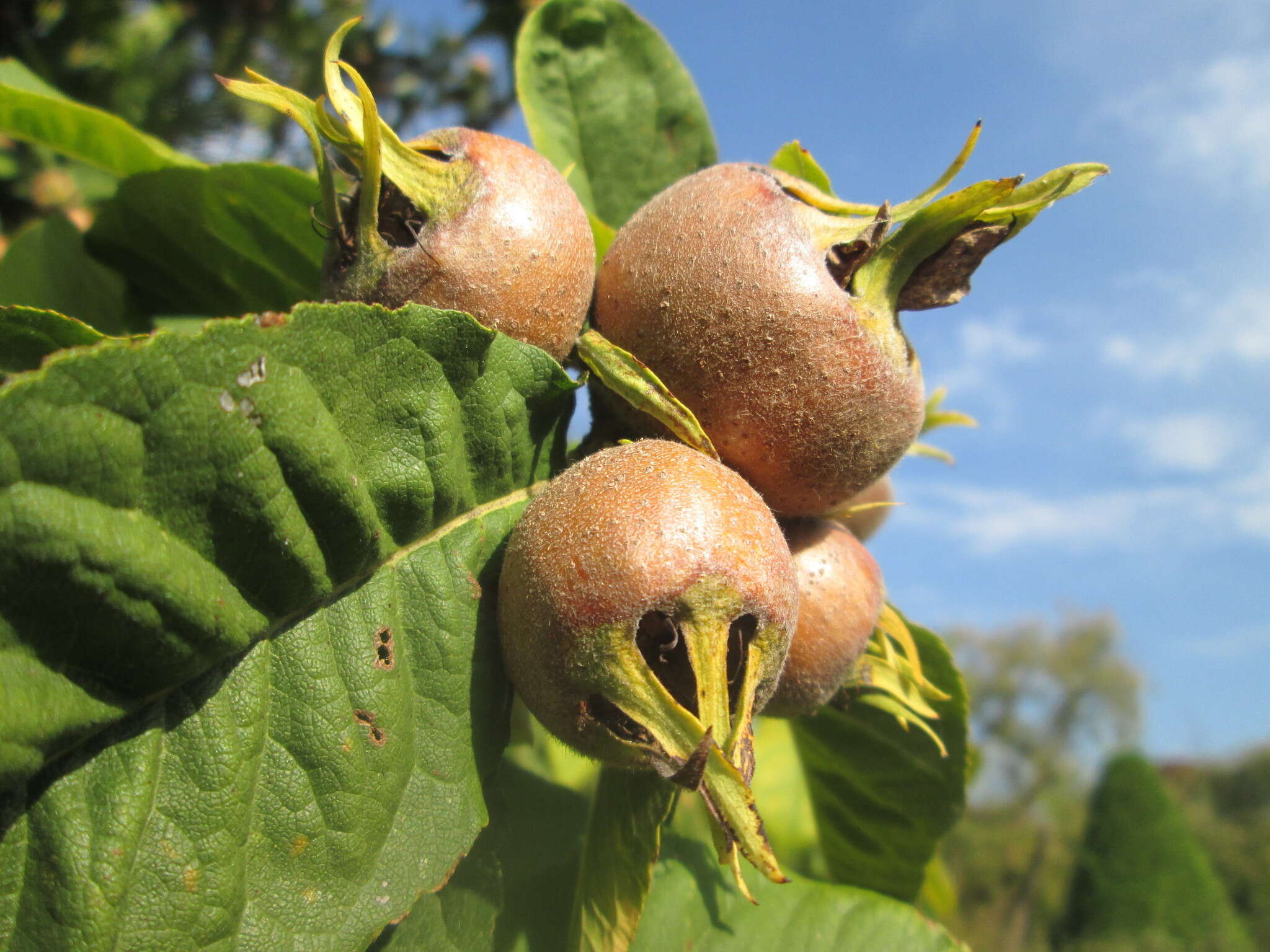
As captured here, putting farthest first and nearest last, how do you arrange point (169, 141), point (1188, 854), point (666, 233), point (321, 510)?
1. point (1188, 854)
2. point (169, 141)
3. point (666, 233)
4. point (321, 510)

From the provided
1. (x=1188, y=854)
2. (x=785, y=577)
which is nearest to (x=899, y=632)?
(x=785, y=577)

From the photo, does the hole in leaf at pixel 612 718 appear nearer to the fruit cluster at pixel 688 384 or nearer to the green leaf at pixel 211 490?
the fruit cluster at pixel 688 384

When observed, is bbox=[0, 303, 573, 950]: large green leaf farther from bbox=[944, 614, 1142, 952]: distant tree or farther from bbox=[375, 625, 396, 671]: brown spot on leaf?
bbox=[944, 614, 1142, 952]: distant tree

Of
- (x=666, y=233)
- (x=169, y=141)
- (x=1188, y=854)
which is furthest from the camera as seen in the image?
(x=1188, y=854)

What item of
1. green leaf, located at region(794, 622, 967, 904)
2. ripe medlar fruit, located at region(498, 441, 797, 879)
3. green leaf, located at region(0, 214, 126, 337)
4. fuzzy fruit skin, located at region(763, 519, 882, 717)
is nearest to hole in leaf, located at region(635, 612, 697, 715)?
ripe medlar fruit, located at region(498, 441, 797, 879)

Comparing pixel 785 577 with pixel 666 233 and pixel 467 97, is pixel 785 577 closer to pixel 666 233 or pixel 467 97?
pixel 666 233

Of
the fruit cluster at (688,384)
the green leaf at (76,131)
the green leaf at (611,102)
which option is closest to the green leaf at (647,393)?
the fruit cluster at (688,384)

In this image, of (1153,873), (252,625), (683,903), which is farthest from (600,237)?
(1153,873)
